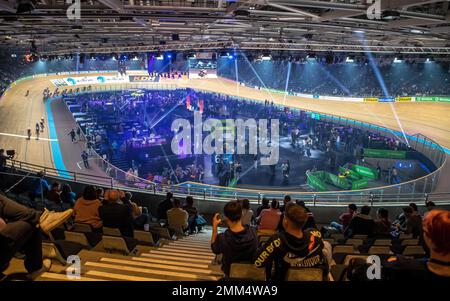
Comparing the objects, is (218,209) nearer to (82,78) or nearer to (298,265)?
(298,265)

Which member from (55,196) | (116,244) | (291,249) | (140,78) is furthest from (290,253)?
(140,78)

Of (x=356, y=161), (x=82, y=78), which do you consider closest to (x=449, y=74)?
(x=356, y=161)

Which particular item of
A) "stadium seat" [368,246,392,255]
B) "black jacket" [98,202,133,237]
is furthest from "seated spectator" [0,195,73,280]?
"stadium seat" [368,246,392,255]

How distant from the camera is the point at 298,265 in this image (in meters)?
2.54

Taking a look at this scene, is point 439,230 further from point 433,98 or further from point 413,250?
point 433,98

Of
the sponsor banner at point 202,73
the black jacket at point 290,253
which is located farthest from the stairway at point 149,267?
the sponsor banner at point 202,73

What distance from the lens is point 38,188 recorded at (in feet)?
28.9

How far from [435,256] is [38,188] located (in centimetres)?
929

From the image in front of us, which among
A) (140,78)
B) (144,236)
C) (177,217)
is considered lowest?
(177,217)

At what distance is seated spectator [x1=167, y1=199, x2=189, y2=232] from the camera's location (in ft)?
20.8

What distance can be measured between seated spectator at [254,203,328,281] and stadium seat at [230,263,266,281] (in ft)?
0.55

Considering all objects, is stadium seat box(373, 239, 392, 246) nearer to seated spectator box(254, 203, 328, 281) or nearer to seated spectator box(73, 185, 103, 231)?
seated spectator box(254, 203, 328, 281)

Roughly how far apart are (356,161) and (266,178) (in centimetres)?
636

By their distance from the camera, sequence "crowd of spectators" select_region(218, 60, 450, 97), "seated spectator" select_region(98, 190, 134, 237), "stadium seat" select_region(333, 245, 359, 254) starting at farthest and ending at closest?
"crowd of spectators" select_region(218, 60, 450, 97)
"seated spectator" select_region(98, 190, 134, 237)
"stadium seat" select_region(333, 245, 359, 254)
